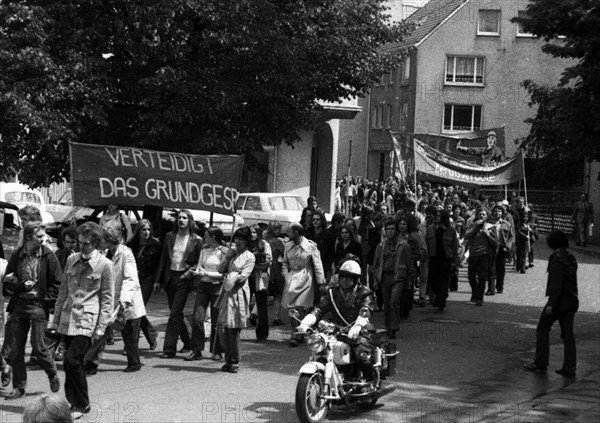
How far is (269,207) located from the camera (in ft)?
103

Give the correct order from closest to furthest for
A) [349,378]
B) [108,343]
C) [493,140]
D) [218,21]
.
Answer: [349,378] → [108,343] → [218,21] → [493,140]

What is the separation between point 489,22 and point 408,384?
4513 centimetres

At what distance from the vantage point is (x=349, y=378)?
10.1 meters

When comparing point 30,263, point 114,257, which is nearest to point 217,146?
point 114,257

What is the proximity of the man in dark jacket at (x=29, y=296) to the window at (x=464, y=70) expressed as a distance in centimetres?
4642

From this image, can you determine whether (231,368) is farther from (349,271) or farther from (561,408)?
(561,408)

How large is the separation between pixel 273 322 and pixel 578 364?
4.95 metres

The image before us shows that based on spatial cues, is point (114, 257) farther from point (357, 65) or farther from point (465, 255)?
point (465, 255)

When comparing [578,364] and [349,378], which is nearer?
[349,378]

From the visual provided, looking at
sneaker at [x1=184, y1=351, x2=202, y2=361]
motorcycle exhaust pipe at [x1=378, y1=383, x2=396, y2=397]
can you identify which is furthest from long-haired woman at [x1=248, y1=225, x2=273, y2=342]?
motorcycle exhaust pipe at [x1=378, y1=383, x2=396, y2=397]

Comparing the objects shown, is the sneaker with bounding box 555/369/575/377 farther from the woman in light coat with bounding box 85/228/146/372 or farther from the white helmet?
the woman in light coat with bounding box 85/228/146/372

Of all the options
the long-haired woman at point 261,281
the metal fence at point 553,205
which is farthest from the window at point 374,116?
the long-haired woman at point 261,281

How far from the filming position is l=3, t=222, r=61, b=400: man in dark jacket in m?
10.2

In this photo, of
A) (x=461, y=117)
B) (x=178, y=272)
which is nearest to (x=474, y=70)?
(x=461, y=117)
